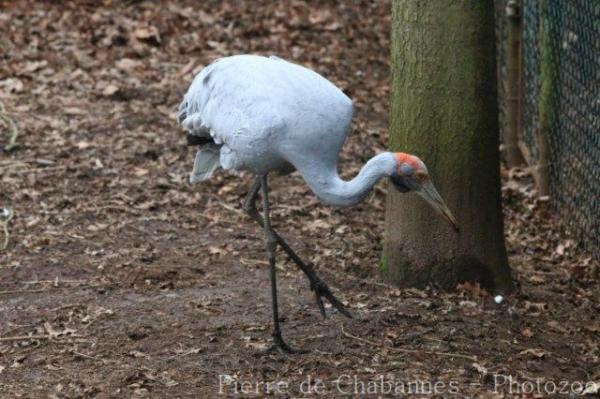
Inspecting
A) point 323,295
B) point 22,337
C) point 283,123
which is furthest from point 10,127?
point 283,123

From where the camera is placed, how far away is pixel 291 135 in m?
5.20

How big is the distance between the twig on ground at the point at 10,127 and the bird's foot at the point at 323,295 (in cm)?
340

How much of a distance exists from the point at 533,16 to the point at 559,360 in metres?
3.57

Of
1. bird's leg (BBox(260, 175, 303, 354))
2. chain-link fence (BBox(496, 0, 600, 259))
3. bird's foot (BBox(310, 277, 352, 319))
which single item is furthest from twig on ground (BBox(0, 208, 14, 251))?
chain-link fence (BBox(496, 0, 600, 259))

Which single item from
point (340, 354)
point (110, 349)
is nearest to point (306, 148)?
point (340, 354)

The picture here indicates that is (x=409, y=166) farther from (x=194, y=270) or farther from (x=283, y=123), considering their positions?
(x=194, y=270)

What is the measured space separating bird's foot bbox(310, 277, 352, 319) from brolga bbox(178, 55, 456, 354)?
0.32m

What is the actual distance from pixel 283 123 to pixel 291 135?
66 mm

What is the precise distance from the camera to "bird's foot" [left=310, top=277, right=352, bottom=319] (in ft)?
18.9

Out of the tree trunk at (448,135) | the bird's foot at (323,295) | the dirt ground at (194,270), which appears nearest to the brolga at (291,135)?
the bird's foot at (323,295)

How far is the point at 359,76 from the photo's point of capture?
1015cm

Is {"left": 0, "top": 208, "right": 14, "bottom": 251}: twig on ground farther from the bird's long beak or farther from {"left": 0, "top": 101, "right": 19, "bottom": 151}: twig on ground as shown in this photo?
the bird's long beak

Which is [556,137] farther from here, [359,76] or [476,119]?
[359,76]

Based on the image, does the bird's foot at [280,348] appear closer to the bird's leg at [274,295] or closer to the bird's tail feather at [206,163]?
the bird's leg at [274,295]
